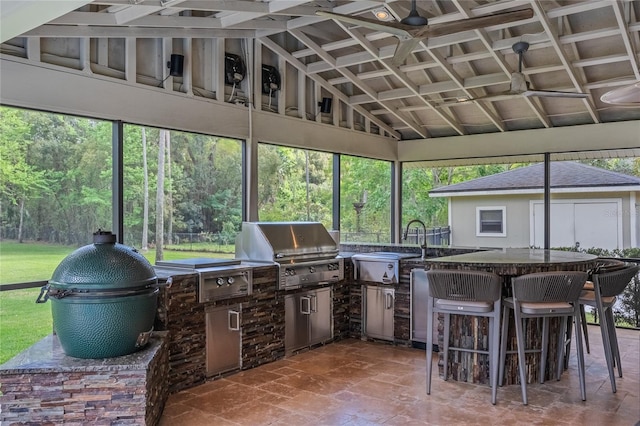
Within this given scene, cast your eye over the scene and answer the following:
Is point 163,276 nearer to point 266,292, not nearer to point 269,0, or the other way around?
point 266,292

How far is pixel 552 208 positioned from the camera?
714cm

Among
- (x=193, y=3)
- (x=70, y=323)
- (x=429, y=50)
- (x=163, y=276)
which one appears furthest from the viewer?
(x=429, y=50)

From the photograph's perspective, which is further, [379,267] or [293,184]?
[293,184]

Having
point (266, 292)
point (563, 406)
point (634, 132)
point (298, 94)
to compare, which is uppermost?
point (298, 94)

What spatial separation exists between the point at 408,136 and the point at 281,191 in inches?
112

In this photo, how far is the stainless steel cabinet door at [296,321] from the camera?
5047 mm

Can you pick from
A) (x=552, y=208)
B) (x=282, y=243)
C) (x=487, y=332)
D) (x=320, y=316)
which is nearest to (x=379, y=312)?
(x=320, y=316)

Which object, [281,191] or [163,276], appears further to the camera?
[281,191]

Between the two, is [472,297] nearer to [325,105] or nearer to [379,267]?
[379,267]

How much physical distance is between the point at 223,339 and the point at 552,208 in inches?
197

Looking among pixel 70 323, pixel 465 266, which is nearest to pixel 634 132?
pixel 465 266

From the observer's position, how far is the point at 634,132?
21.6 feet

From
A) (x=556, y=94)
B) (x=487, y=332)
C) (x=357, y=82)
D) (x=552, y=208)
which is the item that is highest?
(x=357, y=82)

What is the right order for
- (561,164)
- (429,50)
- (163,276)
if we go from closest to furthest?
(163,276) → (429,50) → (561,164)
